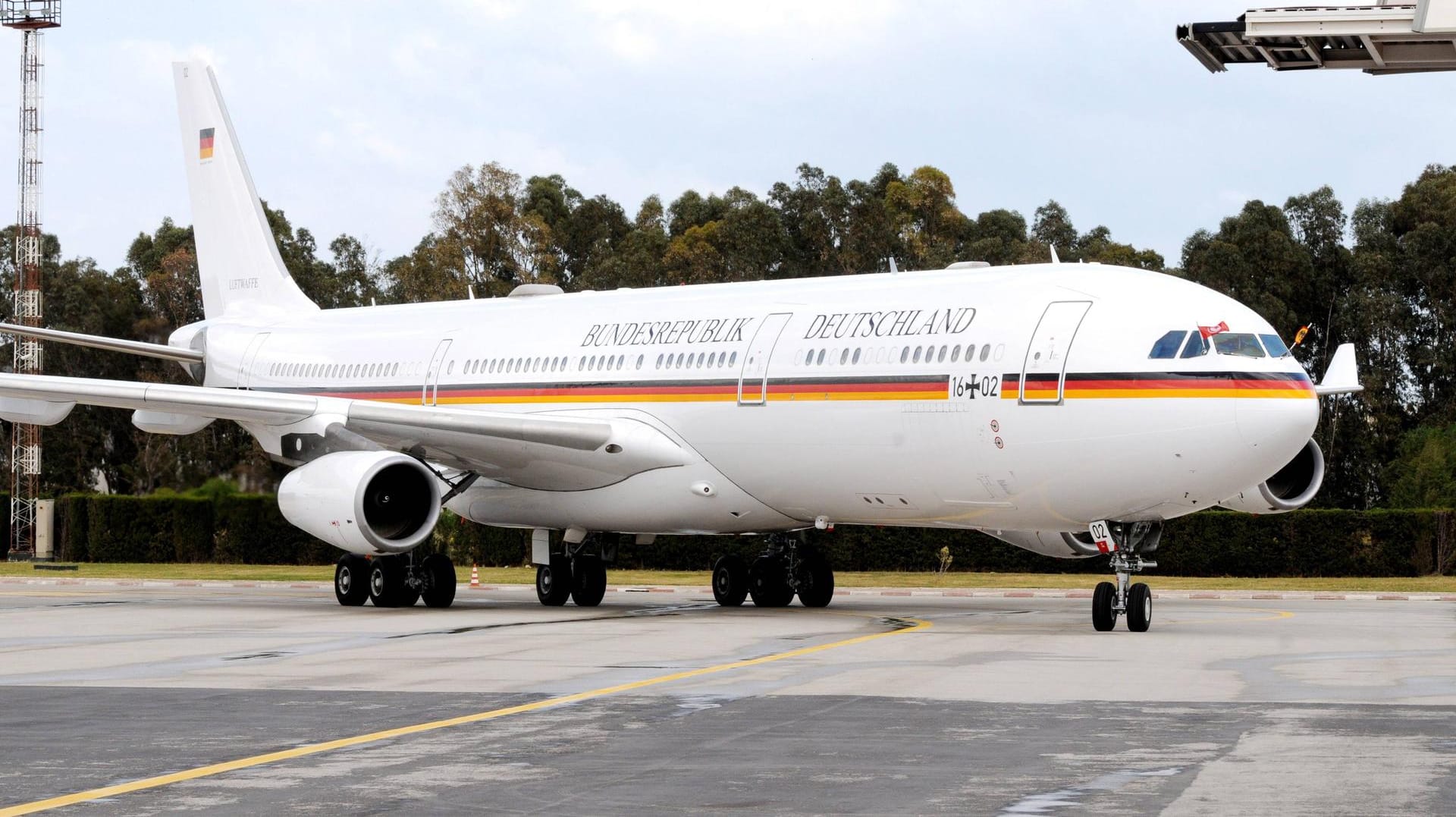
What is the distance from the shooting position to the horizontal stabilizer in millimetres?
25609

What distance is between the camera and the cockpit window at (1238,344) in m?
18.6

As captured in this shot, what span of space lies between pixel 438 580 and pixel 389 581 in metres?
0.63

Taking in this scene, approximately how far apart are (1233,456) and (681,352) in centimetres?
750

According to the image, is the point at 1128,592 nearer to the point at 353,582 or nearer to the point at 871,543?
the point at 353,582

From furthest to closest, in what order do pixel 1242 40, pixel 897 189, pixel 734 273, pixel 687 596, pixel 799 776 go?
pixel 897 189 < pixel 734 273 < pixel 687 596 < pixel 1242 40 < pixel 799 776

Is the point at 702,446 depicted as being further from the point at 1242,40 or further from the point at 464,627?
the point at 1242,40

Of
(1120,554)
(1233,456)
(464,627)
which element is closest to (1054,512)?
(1120,554)

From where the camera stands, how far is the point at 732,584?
25047 millimetres

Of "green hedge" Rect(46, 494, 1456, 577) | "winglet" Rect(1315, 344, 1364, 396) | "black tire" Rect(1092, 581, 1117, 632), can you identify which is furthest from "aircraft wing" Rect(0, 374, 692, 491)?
"green hedge" Rect(46, 494, 1456, 577)

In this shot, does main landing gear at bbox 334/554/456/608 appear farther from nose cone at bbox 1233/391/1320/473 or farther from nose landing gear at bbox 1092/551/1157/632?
nose cone at bbox 1233/391/1320/473

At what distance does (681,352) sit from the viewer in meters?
23.2

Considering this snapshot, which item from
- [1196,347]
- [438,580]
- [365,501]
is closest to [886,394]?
[1196,347]

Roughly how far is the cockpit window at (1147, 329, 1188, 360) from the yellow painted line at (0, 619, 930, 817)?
16.9 ft

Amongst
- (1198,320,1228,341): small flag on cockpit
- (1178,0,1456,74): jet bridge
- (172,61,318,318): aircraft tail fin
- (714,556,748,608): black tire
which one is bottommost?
(714,556,748,608): black tire
